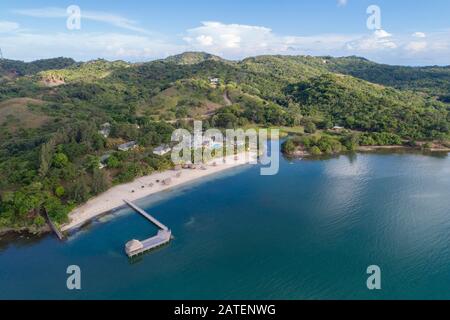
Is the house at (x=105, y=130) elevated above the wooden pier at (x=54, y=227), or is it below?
above

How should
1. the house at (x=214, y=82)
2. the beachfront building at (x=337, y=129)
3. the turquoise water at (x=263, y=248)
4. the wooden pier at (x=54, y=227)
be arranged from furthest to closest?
the house at (x=214, y=82) → the beachfront building at (x=337, y=129) → the wooden pier at (x=54, y=227) → the turquoise water at (x=263, y=248)

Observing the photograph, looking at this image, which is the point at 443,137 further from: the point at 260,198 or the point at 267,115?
the point at 260,198

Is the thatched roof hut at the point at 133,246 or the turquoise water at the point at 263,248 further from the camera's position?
→ the thatched roof hut at the point at 133,246

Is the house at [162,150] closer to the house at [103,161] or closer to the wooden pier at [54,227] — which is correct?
the house at [103,161]

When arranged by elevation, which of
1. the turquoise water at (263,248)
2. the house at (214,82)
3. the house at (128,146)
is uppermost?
the house at (214,82)

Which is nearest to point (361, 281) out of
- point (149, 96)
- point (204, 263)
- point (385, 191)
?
point (204, 263)

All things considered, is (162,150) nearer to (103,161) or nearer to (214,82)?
(103,161)

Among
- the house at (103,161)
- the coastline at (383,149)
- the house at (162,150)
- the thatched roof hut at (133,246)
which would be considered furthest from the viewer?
the coastline at (383,149)

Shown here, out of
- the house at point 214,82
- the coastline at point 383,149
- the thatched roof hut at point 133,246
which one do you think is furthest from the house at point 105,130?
the house at point 214,82

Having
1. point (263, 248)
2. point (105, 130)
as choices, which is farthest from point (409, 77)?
point (263, 248)
